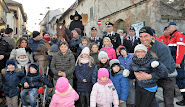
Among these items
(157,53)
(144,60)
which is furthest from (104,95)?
(157,53)

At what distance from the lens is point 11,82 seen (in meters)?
4.06

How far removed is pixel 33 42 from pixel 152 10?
8.43 meters

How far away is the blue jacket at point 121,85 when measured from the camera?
144 inches

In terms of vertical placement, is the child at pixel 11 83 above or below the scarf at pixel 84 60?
below

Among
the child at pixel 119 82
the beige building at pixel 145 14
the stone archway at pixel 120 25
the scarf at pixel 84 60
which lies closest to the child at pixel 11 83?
the scarf at pixel 84 60

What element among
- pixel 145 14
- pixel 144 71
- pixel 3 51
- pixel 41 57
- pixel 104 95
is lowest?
pixel 104 95

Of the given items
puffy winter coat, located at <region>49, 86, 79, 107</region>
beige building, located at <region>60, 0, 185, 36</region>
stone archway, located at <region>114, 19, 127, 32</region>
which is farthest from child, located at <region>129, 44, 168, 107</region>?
stone archway, located at <region>114, 19, 127, 32</region>

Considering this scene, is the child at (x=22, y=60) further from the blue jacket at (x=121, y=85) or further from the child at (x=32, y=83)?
the blue jacket at (x=121, y=85)

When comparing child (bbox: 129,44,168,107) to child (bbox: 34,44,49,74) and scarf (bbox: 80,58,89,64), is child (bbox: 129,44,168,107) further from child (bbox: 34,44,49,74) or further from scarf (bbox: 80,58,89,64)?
child (bbox: 34,44,49,74)

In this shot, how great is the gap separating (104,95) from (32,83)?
6.62 feet

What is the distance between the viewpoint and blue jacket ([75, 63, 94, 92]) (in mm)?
4188

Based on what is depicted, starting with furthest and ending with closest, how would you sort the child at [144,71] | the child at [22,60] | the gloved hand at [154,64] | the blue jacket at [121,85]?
the child at [22,60] < the blue jacket at [121,85] < the child at [144,71] < the gloved hand at [154,64]

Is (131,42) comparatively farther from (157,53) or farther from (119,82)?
(157,53)

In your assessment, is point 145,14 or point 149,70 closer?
point 149,70
